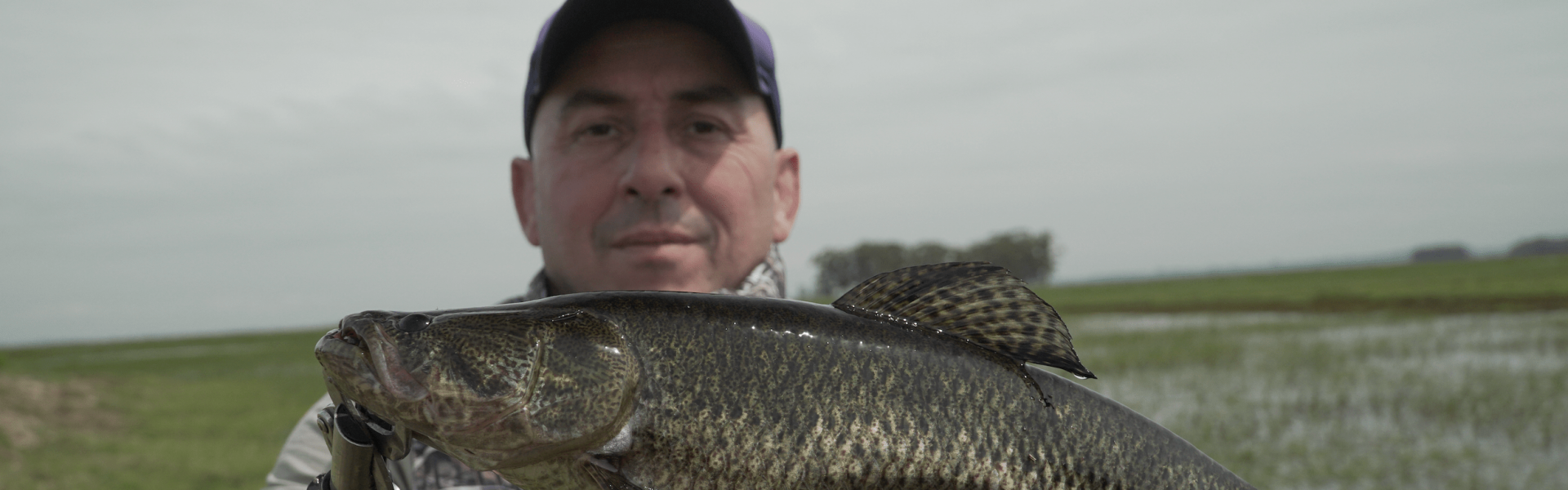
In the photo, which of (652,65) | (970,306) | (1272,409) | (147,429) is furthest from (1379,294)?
(147,429)

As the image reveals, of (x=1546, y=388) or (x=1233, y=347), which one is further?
(x=1233, y=347)

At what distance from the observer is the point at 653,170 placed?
2.98m

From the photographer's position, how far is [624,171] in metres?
3.05

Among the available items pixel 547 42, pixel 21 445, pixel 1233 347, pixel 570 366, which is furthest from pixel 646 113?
pixel 1233 347

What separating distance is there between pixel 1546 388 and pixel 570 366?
902 inches

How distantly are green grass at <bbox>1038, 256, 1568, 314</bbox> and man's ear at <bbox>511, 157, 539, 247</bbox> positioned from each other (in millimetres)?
46199

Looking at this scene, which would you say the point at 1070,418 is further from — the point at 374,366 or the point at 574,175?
the point at 574,175

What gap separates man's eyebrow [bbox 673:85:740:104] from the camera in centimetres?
313

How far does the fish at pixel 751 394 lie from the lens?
172 centimetres

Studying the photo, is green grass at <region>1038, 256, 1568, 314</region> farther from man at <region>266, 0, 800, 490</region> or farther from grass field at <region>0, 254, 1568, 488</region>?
man at <region>266, 0, 800, 490</region>

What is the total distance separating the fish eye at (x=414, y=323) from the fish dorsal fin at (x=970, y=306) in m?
0.97

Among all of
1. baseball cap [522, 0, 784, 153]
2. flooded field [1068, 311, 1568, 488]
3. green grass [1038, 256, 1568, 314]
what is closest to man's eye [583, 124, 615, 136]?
baseball cap [522, 0, 784, 153]

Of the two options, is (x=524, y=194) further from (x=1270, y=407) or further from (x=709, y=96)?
(x=1270, y=407)

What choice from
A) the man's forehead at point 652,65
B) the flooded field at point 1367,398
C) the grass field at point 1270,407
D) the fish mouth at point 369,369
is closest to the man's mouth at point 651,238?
the man's forehead at point 652,65
